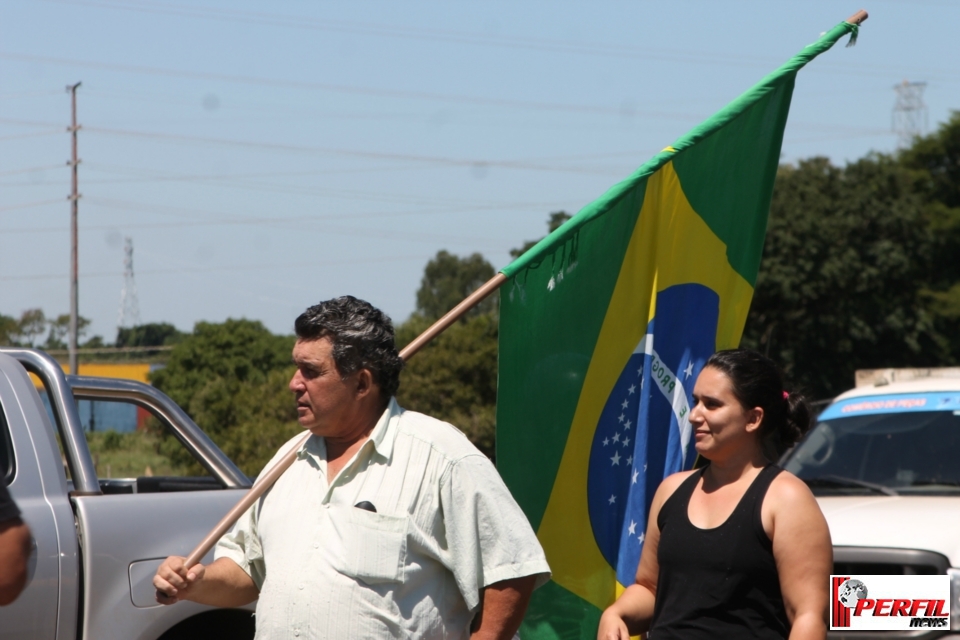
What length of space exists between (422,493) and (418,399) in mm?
36472

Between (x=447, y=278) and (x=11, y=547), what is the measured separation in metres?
117

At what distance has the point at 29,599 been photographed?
3824 millimetres

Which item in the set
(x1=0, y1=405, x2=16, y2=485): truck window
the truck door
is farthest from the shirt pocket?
(x1=0, y1=405, x2=16, y2=485): truck window

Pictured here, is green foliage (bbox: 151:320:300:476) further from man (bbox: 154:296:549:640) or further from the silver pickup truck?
man (bbox: 154:296:549:640)

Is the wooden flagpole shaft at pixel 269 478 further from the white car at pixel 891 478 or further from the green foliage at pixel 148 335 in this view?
the green foliage at pixel 148 335

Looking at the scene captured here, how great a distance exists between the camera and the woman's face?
11.4 ft

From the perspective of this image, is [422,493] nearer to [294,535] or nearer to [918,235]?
[294,535]

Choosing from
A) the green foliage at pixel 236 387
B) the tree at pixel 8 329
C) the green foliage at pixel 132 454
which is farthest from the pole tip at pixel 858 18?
the green foliage at pixel 132 454

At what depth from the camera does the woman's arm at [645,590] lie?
3521 millimetres

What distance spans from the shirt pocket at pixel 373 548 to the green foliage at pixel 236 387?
2498cm

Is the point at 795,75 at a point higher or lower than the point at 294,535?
higher

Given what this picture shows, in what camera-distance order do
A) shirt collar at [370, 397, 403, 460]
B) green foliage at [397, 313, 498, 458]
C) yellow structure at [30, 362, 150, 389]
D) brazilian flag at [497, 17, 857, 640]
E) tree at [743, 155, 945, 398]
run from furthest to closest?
yellow structure at [30, 362, 150, 389] < tree at [743, 155, 945, 398] < green foliage at [397, 313, 498, 458] < brazilian flag at [497, 17, 857, 640] < shirt collar at [370, 397, 403, 460]

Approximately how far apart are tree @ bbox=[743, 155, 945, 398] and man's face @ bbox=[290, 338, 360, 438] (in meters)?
44.9

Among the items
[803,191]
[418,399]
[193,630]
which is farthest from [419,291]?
[193,630]
